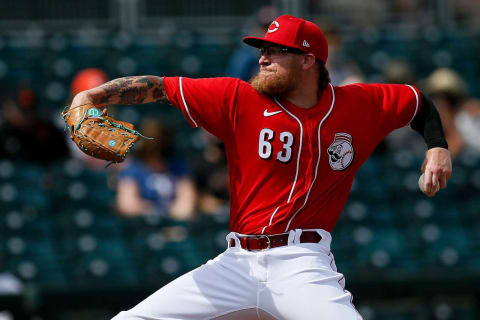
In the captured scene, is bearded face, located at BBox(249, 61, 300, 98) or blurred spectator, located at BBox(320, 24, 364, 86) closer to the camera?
bearded face, located at BBox(249, 61, 300, 98)

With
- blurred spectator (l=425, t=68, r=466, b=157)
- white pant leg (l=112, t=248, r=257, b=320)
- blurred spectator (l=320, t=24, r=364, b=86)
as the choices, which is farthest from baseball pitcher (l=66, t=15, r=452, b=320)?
blurred spectator (l=425, t=68, r=466, b=157)

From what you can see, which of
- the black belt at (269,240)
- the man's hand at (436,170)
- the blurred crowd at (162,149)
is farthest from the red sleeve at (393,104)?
the blurred crowd at (162,149)

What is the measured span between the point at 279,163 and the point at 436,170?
2.20 ft

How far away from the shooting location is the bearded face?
406 centimetres

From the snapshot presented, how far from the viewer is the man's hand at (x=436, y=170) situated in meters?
3.90

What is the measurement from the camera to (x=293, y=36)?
408 cm

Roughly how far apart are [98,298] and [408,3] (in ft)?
20.1

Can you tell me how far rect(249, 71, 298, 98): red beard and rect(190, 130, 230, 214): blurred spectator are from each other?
3.30 meters

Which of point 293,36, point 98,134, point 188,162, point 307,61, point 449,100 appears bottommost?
point 188,162

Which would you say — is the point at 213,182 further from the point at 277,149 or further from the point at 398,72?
the point at 277,149

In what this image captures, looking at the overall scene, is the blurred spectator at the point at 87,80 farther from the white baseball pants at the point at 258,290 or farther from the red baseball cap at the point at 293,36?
the white baseball pants at the point at 258,290

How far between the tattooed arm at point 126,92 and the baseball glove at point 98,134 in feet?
0.24

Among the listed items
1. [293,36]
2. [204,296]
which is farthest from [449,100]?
[204,296]

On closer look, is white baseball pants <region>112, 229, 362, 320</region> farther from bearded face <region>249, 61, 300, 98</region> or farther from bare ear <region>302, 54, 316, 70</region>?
bare ear <region>302, 54, 316, 70</region>
